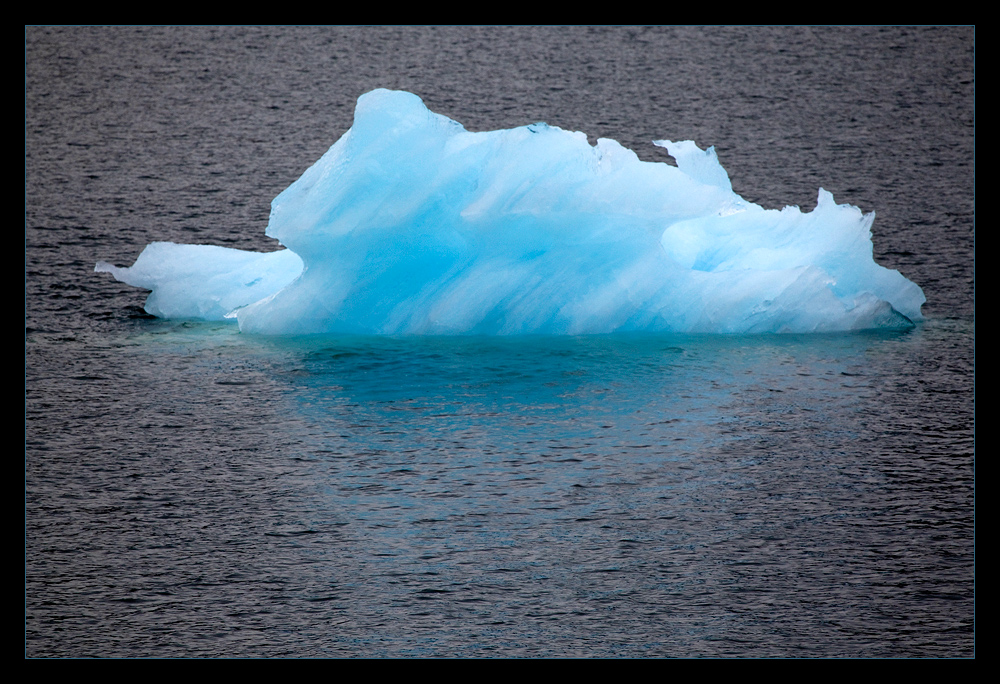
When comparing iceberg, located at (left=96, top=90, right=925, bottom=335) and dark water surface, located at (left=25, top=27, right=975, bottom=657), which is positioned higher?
iceberg, located at (left=96, top=90, right=925, bottom=335)

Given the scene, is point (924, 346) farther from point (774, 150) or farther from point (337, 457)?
point (774, 150)

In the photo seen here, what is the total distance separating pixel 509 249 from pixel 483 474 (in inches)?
118

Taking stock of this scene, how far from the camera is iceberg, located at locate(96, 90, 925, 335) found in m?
8.70

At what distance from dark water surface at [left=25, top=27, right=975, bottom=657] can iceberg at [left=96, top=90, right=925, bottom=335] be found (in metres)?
0.24

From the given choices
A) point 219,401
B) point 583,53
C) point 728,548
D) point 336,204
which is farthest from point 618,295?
point 583,53

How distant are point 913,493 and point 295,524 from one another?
295cm

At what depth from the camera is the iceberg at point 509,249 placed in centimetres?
870

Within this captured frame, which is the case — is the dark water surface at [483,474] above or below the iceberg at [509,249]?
below

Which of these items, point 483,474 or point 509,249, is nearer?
point 483,474

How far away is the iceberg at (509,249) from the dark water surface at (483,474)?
0.24 m

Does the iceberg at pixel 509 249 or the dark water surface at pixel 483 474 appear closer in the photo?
the dark water surface at pixel 483 474

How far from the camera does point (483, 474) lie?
6203 mm

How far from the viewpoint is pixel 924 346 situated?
8.48 m

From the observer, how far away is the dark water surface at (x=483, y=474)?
15.9ft
